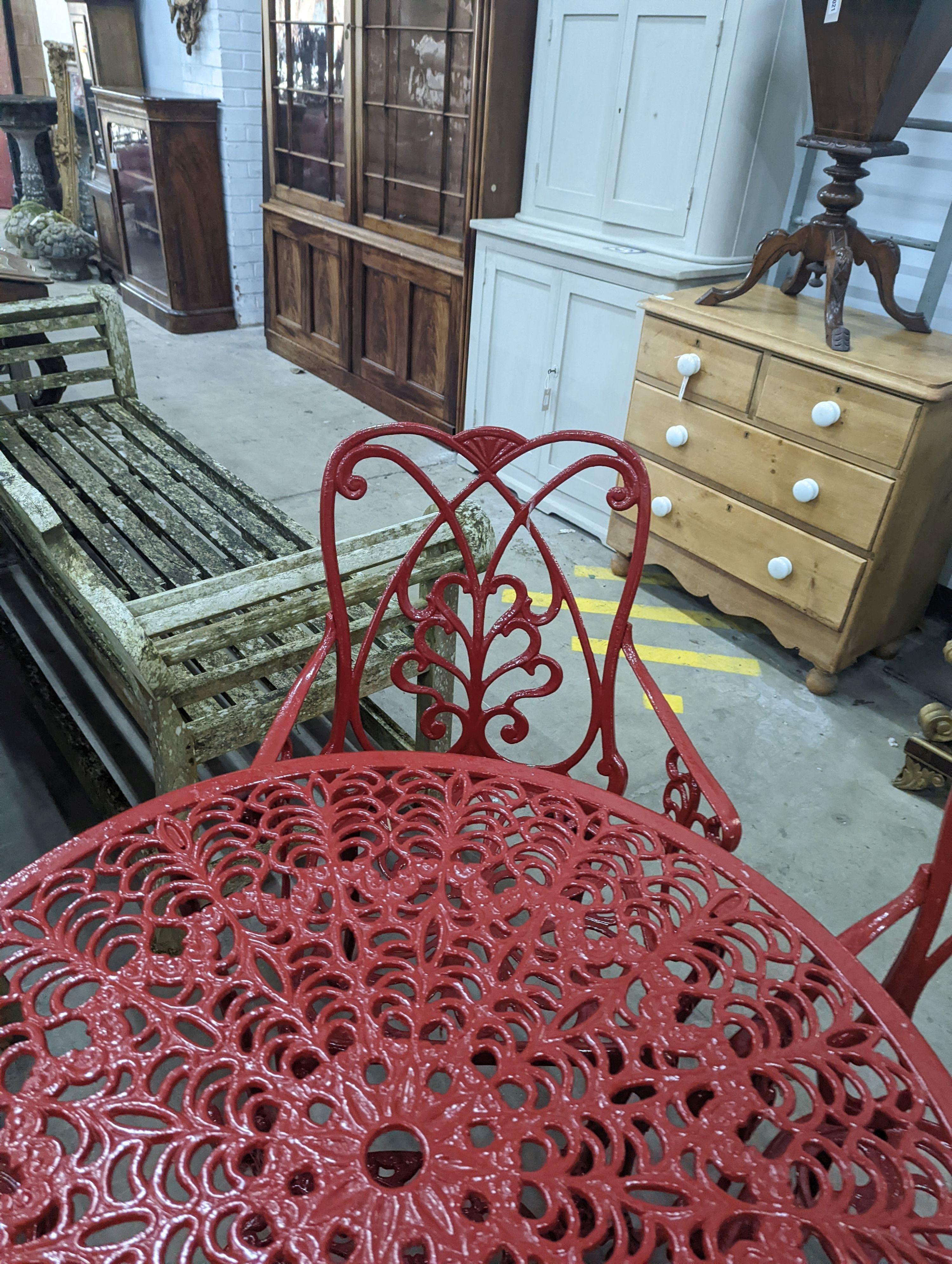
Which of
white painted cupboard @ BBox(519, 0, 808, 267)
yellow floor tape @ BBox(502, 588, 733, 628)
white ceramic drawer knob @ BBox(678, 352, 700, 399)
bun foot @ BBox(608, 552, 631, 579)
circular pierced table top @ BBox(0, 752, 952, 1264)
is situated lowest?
yellow floor tape @ BBox(502, 588, 733, 628)

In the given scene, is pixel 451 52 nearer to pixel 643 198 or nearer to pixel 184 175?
pixel 643 198

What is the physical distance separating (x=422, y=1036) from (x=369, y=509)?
2.76 meters

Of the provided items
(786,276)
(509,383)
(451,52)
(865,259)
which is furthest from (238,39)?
(865,259)

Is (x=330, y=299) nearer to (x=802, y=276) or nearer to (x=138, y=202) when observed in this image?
(x=138, y=202)

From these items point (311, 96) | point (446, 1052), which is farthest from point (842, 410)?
point (311, 96)

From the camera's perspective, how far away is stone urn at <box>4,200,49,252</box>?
20.2ft

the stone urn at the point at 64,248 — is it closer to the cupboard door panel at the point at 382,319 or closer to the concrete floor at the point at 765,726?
the cupboard door panel at the point at 382,319

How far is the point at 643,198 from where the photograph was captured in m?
3.04

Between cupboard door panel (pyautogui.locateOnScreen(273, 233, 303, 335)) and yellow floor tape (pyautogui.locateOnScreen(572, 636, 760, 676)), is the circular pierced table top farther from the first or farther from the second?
cupboard door panel (pyautogui.locateOnScreen(273, 233, 303, 335))

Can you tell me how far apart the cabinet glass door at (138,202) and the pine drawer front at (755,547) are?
154 inches

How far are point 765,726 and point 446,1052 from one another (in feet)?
6.08

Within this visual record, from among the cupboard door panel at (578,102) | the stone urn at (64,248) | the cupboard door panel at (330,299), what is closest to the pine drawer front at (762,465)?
the cupboard door panel at (578,102)

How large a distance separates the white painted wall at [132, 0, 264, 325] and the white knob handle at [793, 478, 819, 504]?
13.3 ft

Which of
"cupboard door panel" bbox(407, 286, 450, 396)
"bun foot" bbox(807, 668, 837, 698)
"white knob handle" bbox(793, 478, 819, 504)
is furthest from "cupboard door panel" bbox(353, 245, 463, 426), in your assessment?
"bun foot" bbox(807, 668, 837, 698)
